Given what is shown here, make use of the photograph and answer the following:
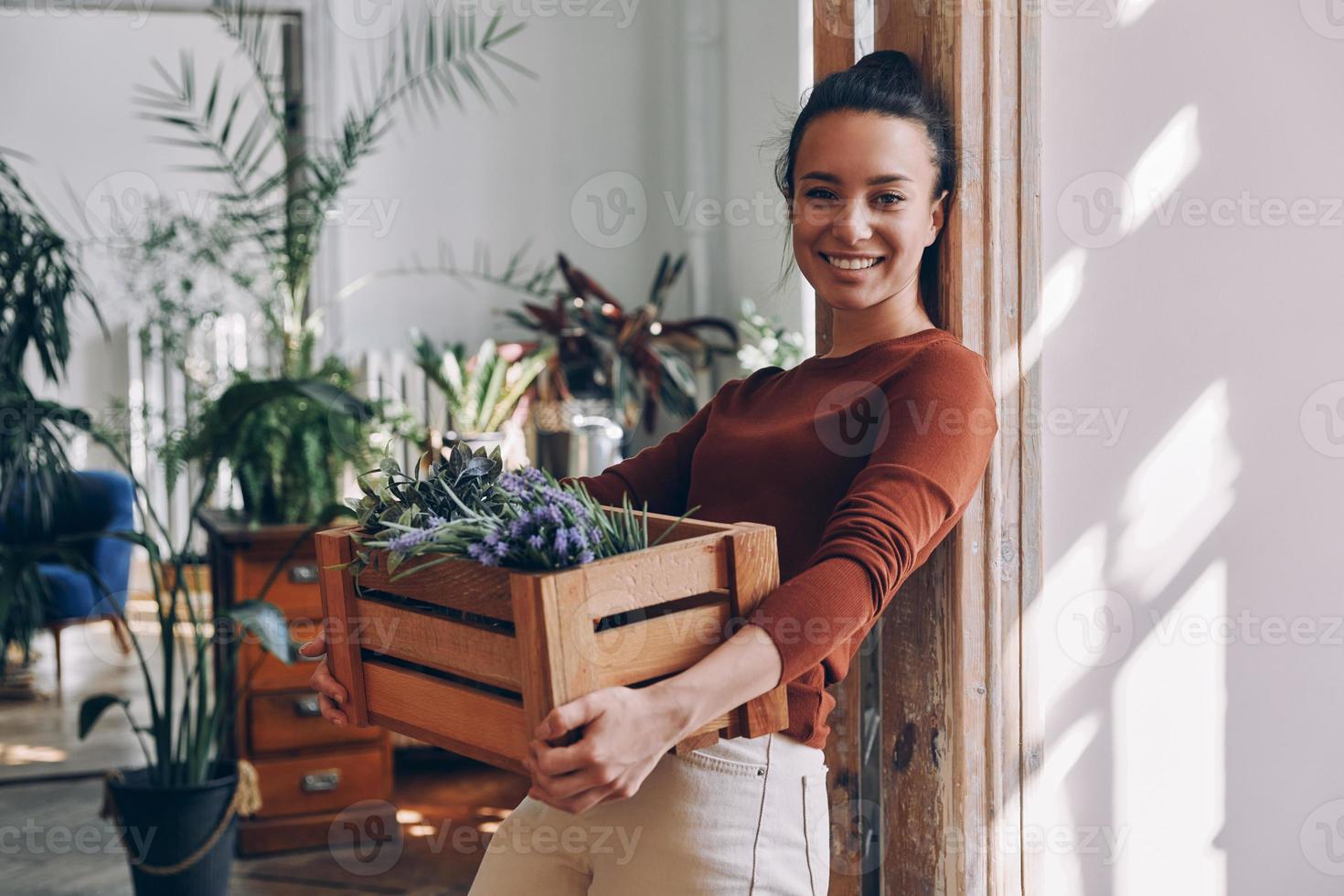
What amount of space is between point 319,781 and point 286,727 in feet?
0.58

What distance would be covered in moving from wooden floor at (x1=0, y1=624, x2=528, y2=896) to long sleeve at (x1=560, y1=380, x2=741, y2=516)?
1.87 m

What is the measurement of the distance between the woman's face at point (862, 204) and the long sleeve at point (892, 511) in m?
0.13

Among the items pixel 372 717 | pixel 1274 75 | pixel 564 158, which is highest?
pixel 564 158

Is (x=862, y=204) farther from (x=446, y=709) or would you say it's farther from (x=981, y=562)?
(x=446, y=709)

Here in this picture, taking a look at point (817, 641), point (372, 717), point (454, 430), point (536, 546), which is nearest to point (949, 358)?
point (817, 641)

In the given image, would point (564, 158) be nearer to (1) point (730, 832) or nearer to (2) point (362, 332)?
(2) point (362, 332)

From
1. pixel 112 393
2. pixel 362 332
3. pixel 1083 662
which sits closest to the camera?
pixel 1083 662

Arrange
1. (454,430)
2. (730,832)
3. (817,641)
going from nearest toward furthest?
(817,641) → (730,832) → (454,430)

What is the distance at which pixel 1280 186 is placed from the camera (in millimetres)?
1728

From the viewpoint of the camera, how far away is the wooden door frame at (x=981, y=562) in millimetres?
1467

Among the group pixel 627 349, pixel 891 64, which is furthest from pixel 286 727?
pixel 891 64

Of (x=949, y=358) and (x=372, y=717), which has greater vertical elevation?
(x=949, y=358)

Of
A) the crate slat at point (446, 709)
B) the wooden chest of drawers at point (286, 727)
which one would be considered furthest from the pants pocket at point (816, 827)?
the wooden chest of drawers at point (286, 727)

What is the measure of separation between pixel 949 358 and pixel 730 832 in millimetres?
539
